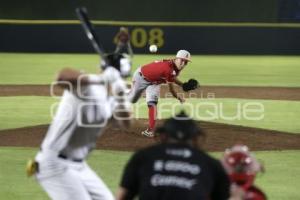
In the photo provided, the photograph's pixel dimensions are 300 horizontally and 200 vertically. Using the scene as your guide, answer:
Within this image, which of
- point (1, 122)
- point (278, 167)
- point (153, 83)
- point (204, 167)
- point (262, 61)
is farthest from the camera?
point (262, 61)

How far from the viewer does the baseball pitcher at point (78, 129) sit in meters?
5.30

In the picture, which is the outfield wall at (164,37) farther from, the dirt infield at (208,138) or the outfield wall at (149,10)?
the dirt infield at (208,138)

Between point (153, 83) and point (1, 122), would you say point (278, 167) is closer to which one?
point (153, 83)

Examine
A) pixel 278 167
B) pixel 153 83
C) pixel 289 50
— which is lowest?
pixel 278 167

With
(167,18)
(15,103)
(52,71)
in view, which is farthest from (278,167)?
(167,18)

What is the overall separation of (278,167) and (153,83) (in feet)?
10.9

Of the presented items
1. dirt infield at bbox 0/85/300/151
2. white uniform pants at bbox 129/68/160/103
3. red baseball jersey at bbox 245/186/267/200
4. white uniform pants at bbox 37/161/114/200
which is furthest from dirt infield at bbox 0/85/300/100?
red baseball jersey at bbox 245/186/267/200

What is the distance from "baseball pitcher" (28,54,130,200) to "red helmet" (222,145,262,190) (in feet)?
3.93

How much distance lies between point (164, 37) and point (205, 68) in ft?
15.4

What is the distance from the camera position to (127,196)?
14.0 feet

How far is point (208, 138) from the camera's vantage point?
11922mm

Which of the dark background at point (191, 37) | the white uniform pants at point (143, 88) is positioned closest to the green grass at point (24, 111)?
the white uniform pants at point (143, 88)

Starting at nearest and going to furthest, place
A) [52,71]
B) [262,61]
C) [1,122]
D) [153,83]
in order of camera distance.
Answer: [153,83]
[1,122]
[52,71]
[262,61]

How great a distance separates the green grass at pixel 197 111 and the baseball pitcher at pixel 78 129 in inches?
307
